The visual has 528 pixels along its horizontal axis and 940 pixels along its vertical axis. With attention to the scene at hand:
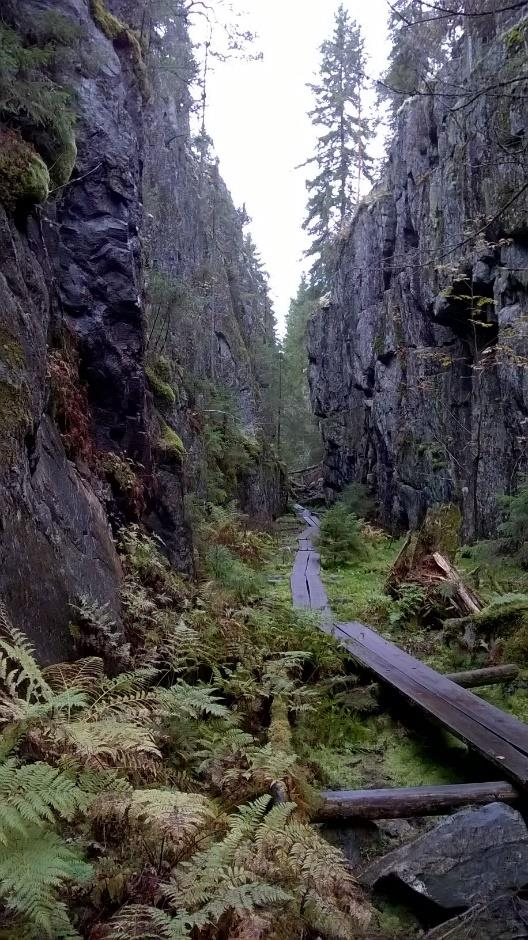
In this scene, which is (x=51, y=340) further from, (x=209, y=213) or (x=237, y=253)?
(x=237, y=253)

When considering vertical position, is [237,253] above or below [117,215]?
above

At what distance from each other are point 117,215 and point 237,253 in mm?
34583

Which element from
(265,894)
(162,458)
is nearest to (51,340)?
(162,458)

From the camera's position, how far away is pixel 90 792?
280 centimetres

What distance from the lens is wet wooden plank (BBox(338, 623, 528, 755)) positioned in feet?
15.5

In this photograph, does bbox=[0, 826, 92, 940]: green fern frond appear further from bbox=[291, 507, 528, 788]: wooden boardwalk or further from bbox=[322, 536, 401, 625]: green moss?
bbox=[322, 536, 401, 625]: green moss

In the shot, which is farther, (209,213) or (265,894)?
(209,213)

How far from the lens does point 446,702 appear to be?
5.35 m

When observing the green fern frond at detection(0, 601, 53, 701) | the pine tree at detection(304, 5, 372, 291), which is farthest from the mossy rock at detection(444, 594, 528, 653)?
the pine tree at detection(304, 5, 372, 291)

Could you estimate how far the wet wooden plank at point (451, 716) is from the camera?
4223mm

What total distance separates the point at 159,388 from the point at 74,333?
3.20 meters

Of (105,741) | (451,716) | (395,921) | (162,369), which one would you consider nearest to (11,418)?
(105,741)

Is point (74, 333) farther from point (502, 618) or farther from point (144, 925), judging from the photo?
point (144, 925)

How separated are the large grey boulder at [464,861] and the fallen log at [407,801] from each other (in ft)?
0.50
